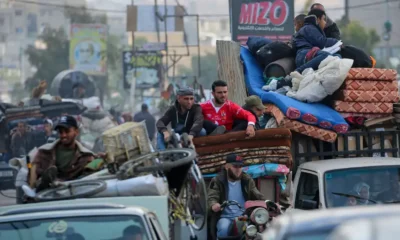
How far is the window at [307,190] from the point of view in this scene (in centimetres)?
1184

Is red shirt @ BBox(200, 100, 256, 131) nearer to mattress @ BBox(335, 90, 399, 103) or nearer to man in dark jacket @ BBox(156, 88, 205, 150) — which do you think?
man in dark jacket @ BBox(156, 88, 205, 150)

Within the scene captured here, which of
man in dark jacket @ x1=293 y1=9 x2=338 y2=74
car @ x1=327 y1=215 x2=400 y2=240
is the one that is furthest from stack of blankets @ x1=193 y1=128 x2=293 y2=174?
car @ x1=327 y1=215 x2=400 y2=240

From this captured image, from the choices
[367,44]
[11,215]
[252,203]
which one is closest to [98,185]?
[11,215]

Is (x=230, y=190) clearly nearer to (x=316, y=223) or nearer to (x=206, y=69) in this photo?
(x=316, y=223)

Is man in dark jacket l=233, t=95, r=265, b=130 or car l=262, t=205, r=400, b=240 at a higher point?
car l=262, t=205, r=400, b=240

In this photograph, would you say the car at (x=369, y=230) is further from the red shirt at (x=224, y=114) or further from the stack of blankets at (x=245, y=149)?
the red shirt at (x=224, y=114)

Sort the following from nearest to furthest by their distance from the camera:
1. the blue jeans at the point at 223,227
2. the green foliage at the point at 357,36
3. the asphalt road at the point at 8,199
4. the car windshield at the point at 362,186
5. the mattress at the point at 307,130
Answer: the blue jeans at the point at 223,227, the car windshield at the point at 362,186, the mattress at the point at 307,130, the asphalt road at the point at 8,199, the green foliage at the point at 357,36

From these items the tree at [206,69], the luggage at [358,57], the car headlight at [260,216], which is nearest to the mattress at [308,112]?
the luggage at [358,57]

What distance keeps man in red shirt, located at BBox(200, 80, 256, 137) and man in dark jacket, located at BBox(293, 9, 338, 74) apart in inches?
57.0

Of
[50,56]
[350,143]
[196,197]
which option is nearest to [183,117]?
[350,143]

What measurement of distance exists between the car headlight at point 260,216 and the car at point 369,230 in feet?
22.4

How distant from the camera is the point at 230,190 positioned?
39.9 ft

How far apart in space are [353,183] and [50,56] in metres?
76.2

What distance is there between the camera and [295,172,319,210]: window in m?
11.8
